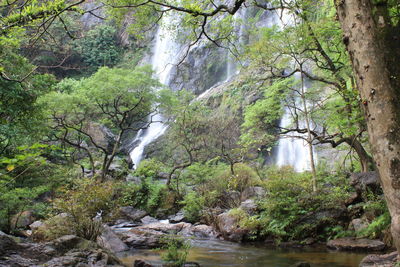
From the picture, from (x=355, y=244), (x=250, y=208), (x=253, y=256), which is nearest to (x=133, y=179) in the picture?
(x=250, y=208)

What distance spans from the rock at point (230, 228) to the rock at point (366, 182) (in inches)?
138

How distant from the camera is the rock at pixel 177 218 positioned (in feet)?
45.0

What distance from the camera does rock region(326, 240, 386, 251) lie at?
725 cm

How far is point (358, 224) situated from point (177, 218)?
25.2ft

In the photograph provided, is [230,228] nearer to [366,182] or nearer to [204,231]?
[204,231]

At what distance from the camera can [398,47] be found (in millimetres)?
2584

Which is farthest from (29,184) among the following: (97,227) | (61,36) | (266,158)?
(61,36)

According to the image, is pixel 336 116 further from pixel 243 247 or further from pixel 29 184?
pixel 29 184

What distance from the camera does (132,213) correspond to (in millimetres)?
14180

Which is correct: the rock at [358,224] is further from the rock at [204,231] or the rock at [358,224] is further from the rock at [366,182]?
the rock at [204,231]

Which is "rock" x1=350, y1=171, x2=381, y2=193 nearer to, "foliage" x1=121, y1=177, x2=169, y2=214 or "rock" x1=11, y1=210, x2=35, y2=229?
"foliage" x1=121, y1=177, x2=169, y2=214

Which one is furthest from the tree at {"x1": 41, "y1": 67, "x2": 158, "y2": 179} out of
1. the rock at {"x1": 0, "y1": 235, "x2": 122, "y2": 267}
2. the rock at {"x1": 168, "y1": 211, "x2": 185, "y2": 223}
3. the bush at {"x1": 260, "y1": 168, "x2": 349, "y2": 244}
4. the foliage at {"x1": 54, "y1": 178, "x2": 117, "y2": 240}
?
the rock at {"x1": 0, "y1": 235, "x2": 122, "y2": 267}

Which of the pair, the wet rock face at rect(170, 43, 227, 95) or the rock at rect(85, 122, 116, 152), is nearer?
the rock at rect(85, 122, 116, 152)

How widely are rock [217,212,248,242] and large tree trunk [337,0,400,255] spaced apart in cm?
770
